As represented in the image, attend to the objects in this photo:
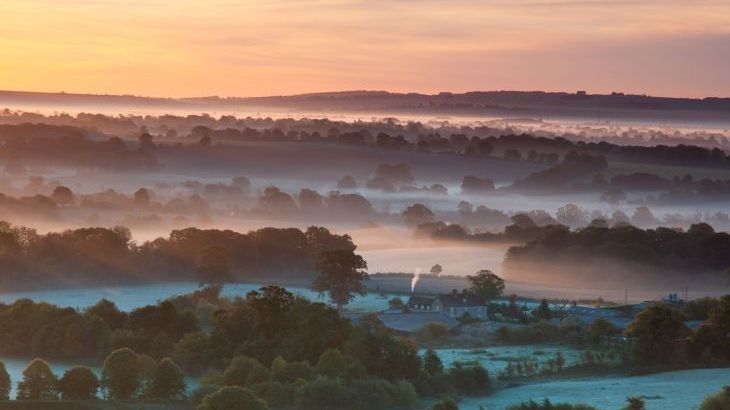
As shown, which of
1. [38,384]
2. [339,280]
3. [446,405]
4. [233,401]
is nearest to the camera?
[233,401]

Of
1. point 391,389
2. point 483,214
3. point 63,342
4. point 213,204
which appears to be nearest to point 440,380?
point 391,389

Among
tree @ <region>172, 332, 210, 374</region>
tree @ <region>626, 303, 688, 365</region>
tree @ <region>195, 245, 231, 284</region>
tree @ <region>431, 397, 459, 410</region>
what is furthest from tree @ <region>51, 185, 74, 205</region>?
tree @ <region>431, 397, 459, 410</region>

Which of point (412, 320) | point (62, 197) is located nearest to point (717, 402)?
point (412, 320)

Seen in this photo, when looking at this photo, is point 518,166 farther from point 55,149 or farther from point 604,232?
point 604,232

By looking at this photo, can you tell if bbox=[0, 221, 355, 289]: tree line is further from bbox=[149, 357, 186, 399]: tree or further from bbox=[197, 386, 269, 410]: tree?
bbox=[197, 386, 269, 410]: tree

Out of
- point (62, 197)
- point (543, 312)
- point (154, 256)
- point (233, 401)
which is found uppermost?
point (62, 197)

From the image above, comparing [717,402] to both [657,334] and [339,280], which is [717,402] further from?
[339,280]

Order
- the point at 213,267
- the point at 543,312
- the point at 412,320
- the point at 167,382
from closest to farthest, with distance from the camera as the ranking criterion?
the point at 167,382 → the point at 412,320 → the point at 543,312 → the point at 213,267
